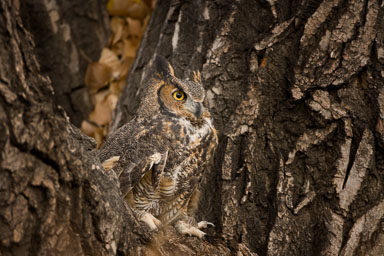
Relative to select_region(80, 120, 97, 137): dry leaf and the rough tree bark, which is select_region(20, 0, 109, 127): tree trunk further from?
the rough tree bark

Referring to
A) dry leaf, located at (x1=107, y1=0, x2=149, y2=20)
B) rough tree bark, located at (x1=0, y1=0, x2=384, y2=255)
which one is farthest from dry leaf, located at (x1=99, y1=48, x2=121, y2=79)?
rough tree bark, located at (x1=0, y1=0, x2=384, y2=255)

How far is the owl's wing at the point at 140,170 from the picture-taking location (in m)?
1.35

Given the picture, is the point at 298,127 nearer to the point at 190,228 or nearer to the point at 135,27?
the point at 190,228

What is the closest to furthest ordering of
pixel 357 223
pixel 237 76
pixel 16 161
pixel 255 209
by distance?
1. pixel 16 161
2. pixel 357 223
3. pixel 255 209
4. pixel 237 76

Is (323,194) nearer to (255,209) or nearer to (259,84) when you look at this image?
(255,209)

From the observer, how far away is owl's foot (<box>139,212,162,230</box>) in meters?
1.39

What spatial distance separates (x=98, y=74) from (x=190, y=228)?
1.84 metres

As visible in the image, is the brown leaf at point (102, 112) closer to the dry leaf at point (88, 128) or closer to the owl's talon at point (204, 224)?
the dry leaf at point (88, 128)

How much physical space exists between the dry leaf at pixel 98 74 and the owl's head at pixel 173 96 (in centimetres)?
156

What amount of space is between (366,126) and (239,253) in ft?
2.18

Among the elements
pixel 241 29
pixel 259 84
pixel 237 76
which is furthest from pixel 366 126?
pixel 241 29

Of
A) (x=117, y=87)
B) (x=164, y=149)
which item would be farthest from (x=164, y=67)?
(x=117, y=87)

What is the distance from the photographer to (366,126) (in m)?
1.42

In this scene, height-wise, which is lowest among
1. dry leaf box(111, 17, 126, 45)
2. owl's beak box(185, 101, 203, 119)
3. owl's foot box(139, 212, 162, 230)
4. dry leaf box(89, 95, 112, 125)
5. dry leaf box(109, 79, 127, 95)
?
owl's foot box(139, 212, 162, 230)
